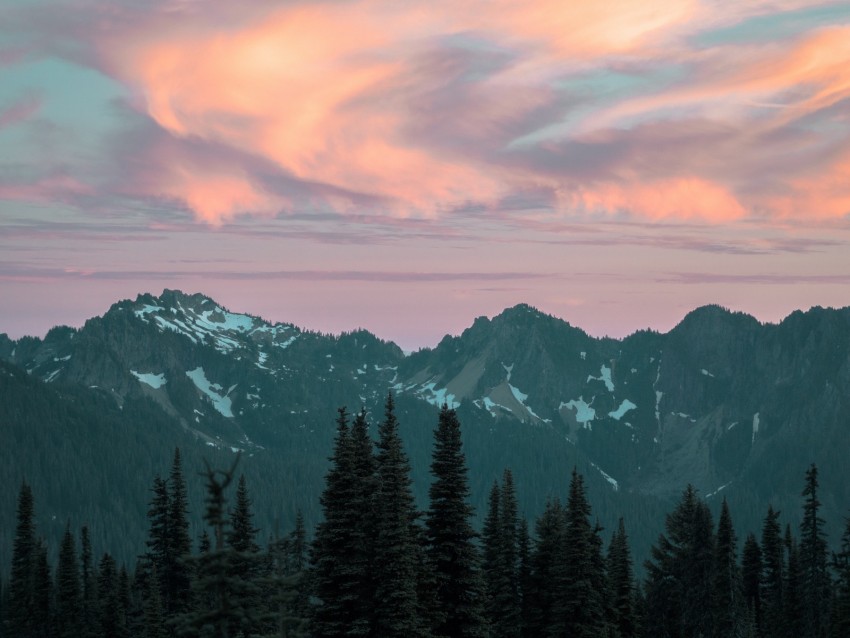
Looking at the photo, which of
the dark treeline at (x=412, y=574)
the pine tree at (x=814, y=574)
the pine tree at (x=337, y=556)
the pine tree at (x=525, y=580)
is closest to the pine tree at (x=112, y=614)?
the dark treeline at (x=412, y=574)

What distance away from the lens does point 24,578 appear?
10288cm

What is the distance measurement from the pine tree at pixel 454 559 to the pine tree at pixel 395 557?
3861 millimetres

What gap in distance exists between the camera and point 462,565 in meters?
50.8

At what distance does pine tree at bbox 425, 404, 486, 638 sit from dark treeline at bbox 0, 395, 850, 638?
2.9 inches

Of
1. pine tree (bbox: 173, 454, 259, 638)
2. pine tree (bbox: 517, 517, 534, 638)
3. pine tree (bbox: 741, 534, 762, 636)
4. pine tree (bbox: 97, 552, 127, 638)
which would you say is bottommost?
pine tree (bbox: 741, 534, 762, 636)

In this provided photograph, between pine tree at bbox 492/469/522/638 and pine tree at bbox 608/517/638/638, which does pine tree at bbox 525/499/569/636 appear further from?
pine tree at bbox 608/517/638/638

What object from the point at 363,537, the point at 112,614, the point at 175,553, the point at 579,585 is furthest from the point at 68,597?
the point at 363,537

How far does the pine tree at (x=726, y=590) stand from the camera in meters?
86.0

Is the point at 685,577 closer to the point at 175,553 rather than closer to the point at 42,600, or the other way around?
the point at 175,553

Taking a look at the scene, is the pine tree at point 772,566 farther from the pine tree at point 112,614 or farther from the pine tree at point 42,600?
the pine tree at point 42,600

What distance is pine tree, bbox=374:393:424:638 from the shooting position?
44.9m

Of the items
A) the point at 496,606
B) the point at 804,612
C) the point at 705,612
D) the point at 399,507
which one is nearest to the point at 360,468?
the point at 399,507

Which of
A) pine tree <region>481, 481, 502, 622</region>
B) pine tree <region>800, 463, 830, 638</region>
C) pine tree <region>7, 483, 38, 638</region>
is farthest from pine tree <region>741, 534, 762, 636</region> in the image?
pine tree <region>7, 483, 38, 638</region>

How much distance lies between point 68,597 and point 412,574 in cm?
6439
